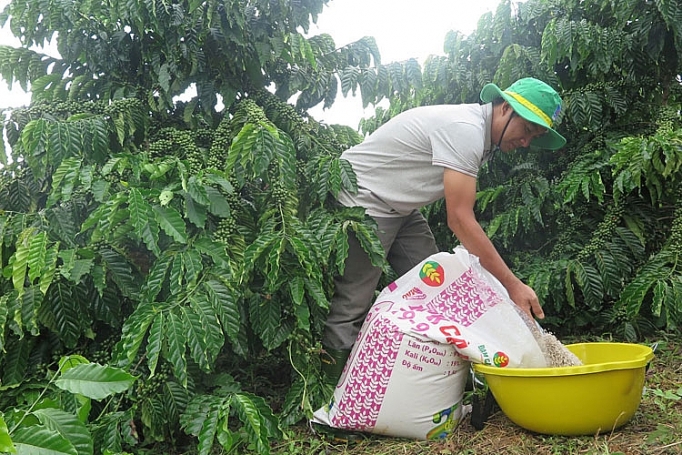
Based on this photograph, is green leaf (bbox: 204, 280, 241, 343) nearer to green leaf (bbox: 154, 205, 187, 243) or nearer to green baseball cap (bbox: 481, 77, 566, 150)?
green leaf (bbox: 154, 205, 187, 243)

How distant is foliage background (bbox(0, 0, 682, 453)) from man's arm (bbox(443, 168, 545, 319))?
0.30m

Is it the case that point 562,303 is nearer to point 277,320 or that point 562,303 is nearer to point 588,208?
point 588,208

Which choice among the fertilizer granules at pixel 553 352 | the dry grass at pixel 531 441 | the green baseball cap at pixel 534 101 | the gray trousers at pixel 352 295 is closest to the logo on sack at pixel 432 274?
the gray trousers at pixel 352 295

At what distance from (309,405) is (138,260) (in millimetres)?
797

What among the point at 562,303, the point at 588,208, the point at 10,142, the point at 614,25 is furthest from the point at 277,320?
the point at 614,25

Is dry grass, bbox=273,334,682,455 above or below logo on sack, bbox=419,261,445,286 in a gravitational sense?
below

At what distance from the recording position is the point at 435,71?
295 cm

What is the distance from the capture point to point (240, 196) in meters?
2.09

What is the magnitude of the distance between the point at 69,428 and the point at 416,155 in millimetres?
1364

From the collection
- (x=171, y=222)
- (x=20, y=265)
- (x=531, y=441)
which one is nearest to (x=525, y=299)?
(x=531, y=441)

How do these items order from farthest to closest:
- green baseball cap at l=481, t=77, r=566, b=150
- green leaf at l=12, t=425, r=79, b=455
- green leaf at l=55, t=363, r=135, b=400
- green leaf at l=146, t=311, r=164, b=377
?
green baseball cap at l=481, t=77, r=566, b=150, green leaf at l=146, t=311, r=164, b=377, green leaf at l=55, t=363, r=135, b=400, green leaf at l=12, t=425, r=79, b=455

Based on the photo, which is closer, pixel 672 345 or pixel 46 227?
pixel 46 227

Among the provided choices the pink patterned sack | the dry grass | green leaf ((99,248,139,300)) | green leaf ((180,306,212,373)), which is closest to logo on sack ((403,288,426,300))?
the pink patterned sack

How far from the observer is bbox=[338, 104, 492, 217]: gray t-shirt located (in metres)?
1.92
